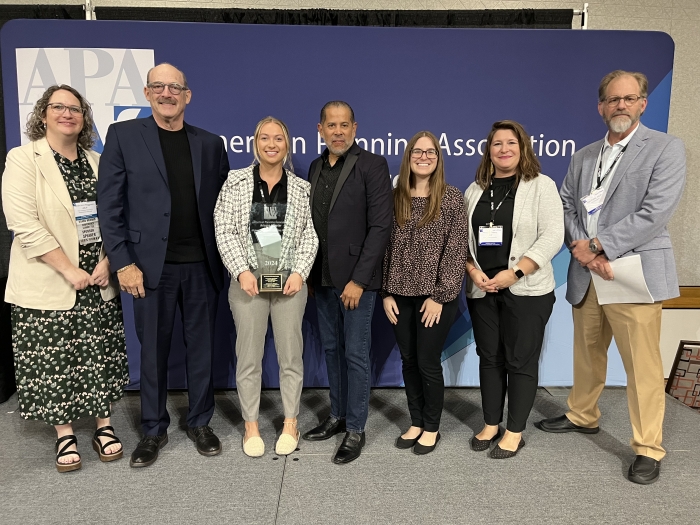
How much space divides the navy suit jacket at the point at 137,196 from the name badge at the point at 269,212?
1.05 ft

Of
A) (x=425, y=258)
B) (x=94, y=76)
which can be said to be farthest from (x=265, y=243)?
(x=94, y=76)

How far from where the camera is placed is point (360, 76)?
10.4ft

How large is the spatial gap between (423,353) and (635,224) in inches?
46.5

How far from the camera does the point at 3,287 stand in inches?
129

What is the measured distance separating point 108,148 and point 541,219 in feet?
6.97

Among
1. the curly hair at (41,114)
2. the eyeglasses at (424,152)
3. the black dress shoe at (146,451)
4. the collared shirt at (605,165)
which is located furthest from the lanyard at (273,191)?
the collared shirt at (605,165)

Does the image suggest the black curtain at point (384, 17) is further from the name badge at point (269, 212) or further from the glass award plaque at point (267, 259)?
the glass award plaque at point (267, 259)

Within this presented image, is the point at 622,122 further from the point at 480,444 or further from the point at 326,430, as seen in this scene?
the point at 326,430

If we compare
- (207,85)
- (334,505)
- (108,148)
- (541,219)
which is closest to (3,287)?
(108,148)

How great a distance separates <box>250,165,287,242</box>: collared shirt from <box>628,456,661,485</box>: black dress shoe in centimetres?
207

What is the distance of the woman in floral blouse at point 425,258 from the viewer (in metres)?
2.35

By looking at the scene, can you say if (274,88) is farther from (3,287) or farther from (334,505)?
(334,505)

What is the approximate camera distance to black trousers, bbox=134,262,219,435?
97.3 inches

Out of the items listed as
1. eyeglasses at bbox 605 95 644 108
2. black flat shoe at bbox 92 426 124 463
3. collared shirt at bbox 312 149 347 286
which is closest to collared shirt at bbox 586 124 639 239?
eyeglasses at bbox 605 95 644 108
